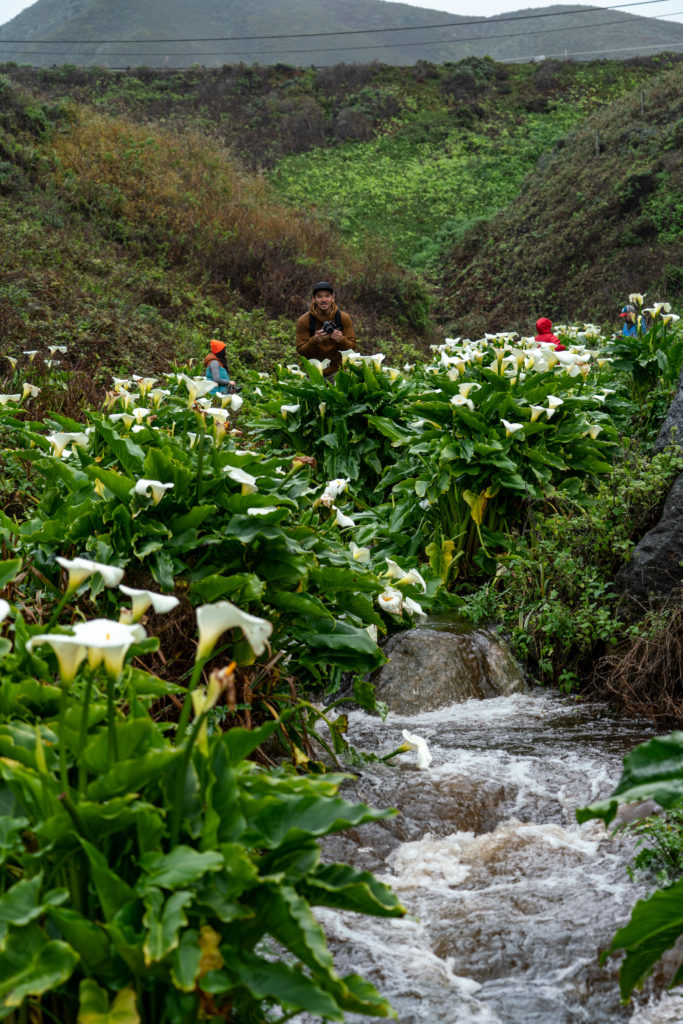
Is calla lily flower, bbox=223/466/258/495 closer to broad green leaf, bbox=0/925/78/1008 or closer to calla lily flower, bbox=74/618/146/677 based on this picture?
calla lily flower, bbox=74/618/146/677

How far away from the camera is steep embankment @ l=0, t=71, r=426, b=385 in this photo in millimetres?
12695

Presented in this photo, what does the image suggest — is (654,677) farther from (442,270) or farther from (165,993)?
(442,270)

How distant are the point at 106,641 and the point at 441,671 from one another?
11.5 ft

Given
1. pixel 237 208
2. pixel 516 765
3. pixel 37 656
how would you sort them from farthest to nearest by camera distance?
pixel 237 208, pixel 516 765, pixel 37 656

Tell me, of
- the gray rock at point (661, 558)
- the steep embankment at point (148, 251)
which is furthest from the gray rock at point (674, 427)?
the steep embankment at point (148, 251)

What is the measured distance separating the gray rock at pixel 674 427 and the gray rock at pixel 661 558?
0.54 metres

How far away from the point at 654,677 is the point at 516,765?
3.05 ft

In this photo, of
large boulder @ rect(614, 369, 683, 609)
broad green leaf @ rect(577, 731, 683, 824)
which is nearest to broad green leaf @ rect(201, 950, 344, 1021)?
broad green leaf @ rect(577, 731, 683, 824)

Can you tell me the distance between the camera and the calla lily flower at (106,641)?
1.47 metres

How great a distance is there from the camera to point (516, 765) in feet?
12.4

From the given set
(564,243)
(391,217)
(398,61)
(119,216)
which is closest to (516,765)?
(119,216)

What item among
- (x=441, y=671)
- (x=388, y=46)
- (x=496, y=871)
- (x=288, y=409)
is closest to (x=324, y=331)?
(x=288, y=409)

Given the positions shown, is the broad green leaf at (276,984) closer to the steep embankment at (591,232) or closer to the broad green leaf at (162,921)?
the broad green leaf at (162,921)

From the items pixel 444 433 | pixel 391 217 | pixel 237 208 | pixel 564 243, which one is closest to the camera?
pixel 444 433
